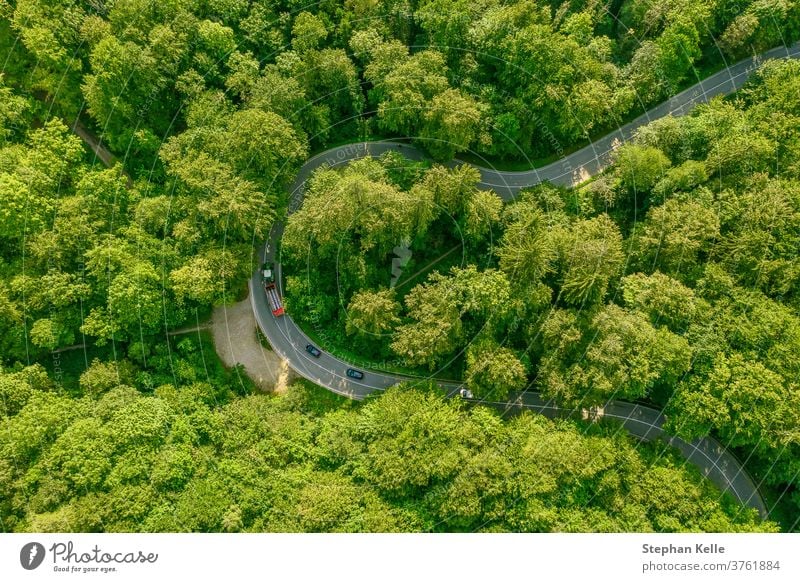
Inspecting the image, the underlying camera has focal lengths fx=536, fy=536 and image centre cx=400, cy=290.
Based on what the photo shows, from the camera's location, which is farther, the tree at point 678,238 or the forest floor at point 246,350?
the forest floor at point 246,350

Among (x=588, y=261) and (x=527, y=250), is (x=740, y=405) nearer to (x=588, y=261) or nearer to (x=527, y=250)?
(x=588, y=261)

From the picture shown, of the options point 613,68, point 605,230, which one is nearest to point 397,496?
point 605,230

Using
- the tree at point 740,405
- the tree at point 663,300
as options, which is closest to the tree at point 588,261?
the tree at point 663,300

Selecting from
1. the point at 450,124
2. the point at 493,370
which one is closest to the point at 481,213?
the point at 450,124

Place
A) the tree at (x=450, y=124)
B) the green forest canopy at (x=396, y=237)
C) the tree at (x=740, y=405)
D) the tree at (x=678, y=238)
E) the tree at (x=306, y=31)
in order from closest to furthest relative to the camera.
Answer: the green forest canopy at (x=396, y=237) < the tree at (x=740, y=405) < the tree at (x=678, y=238) < the tree at (x=450, y=124) < the tree at (x=306, y=31)

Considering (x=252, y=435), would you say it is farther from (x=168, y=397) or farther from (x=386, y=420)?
(x=386, y=420)
